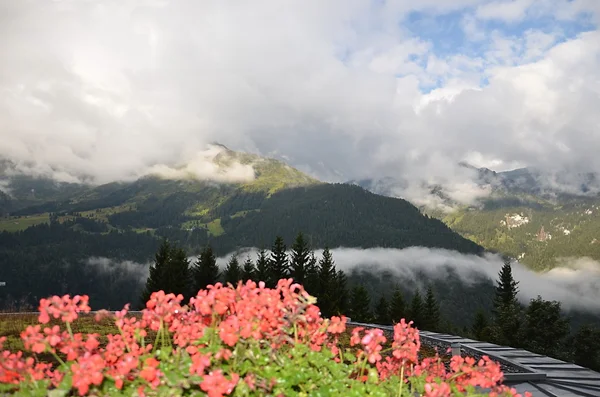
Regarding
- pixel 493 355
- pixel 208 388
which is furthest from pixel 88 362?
pixel 493 355

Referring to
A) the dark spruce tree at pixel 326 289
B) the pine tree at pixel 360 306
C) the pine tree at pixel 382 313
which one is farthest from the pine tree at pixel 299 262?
the pine tree at pixel 382 313

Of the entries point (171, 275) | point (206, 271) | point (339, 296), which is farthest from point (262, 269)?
point (171, 275)

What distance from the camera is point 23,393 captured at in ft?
9.52

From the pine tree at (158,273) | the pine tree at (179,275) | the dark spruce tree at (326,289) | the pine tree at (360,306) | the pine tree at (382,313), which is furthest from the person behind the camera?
the pine tree at (382,313)

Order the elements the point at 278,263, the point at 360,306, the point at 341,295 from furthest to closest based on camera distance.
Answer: the point at 360,306
the point at 278,263
the point at 341,295

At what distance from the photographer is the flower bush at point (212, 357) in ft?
9.66

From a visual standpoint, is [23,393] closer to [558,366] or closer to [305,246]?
[558,366]

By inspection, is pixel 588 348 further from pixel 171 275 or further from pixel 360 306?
pixel 171 275

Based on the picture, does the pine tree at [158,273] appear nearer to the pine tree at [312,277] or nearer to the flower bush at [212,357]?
the pine tree at [312,277]

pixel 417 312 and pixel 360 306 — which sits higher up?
pixel 360 306

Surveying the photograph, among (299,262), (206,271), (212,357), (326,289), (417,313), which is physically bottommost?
(417,313)

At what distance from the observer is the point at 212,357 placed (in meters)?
3.34

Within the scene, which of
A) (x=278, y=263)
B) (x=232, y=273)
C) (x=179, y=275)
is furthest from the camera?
(x=278, y=263)

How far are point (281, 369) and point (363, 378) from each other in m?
1.19
